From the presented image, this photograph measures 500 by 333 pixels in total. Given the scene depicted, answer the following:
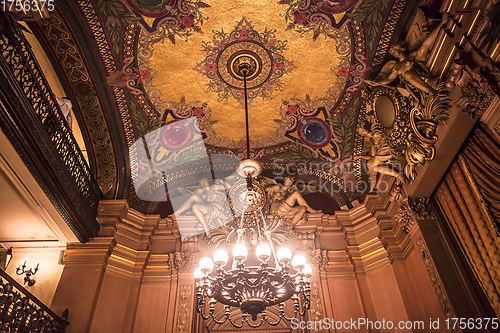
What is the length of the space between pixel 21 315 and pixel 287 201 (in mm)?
4737

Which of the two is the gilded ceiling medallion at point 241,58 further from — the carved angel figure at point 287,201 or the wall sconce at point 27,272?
the wall sconce at point 27,272

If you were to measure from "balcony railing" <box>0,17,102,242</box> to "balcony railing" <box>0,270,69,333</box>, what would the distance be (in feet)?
4.25

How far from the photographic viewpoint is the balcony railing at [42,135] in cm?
415

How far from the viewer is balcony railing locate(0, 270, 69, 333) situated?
13.4ft

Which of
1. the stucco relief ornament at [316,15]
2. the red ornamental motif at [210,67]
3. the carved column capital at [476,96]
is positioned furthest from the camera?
the red ornamental motif at [210,67]

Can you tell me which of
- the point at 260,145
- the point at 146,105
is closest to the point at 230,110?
the point at 260,145

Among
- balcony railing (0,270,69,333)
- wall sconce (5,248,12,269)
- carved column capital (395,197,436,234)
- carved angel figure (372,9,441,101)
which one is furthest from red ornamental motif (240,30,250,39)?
wall sconce (5,248,12,269)

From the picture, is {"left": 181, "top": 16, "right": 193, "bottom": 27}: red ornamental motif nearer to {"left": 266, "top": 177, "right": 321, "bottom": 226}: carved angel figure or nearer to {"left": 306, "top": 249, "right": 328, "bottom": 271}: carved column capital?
{"left": 266, "top": 177, "right": 321, "bottom": 226}: carved angel figure

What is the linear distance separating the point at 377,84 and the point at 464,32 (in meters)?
1.77

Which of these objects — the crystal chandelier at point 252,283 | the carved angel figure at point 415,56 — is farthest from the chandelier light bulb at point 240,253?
the carved angel figure at point 415,56

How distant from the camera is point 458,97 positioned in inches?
163

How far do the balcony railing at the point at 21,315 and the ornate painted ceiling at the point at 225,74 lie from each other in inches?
102

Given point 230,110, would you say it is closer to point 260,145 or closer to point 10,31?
point 260,145

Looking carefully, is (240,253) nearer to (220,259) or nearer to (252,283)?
(220,259)
